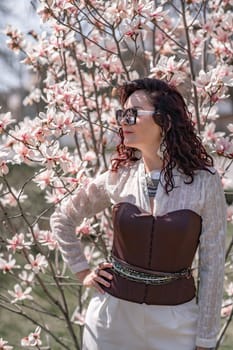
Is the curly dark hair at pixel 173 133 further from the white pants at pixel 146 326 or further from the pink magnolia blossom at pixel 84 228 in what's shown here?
the pink magnolia blossom at pixel 84 228

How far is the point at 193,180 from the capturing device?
1.72 m

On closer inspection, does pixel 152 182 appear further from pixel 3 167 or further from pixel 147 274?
pixel 3 167

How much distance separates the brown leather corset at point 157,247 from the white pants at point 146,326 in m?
0.02

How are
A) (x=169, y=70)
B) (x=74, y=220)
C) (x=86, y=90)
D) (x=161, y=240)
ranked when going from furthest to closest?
(x=86, y=90) < (x=169, y=70) < (x=74, y=220) < (x=161, y=240)

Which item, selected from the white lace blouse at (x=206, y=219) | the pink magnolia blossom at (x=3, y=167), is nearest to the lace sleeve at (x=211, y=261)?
the white lace blouse at (x=206, y=219)

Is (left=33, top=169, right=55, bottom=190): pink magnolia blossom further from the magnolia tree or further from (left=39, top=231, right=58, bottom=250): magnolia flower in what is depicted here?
(left=39, top=231, right=58, bottom=250): magnolia flower

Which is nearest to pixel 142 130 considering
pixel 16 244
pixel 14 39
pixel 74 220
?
pixel 74 220

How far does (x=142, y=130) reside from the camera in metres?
1.79

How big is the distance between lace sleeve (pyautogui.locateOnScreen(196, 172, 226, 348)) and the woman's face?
191 millimetres

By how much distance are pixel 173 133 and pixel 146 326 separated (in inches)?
20.6

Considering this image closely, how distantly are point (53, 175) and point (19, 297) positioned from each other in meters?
0.64

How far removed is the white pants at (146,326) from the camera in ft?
5.57

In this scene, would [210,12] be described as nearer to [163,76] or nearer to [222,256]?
[163,76]

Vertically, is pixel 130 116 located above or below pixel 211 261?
above
